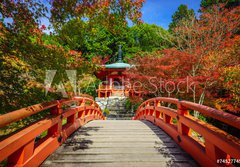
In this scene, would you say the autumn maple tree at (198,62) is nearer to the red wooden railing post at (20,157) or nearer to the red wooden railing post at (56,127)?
the red wooden railing post at (56,127)

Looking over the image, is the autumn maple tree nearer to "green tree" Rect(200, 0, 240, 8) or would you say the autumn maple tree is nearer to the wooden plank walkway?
the wooden plank walkway

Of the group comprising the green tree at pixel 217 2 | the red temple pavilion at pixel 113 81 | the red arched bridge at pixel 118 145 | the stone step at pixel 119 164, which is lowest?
the stone step at pixel 119 164

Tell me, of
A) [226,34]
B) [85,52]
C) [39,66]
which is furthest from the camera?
[85,52]

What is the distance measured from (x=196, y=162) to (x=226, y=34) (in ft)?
38.5

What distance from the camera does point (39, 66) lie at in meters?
2.57

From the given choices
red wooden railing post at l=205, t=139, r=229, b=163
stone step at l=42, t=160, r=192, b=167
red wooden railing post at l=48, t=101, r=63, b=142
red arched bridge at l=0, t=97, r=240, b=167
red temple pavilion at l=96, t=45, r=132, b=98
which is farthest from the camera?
red temple pavilion at l=96, t=45, r=132, b=98

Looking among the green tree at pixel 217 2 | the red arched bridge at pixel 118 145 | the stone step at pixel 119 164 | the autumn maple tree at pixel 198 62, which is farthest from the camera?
the green tree at pixel 217 2

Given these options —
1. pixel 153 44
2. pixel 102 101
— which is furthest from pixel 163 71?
pixel 153 44

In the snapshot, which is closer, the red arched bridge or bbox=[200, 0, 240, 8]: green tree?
the red arched bridge

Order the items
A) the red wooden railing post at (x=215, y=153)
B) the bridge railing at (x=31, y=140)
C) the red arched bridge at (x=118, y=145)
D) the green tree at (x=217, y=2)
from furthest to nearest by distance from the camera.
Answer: the green tree at (x=217, y=2) < the red wooden railing post at (x=215, y=153) < the red arched bridge at (x=118, y=145) < the bridge railing at (x=31, y=140)

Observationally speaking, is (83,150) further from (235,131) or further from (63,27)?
(235,131)

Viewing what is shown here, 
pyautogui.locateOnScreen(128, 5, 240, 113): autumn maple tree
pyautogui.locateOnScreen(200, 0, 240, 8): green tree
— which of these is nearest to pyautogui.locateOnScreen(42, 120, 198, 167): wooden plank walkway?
pyautogui.locateOnScreen(128, 5, 240, 113): autumn maple tree

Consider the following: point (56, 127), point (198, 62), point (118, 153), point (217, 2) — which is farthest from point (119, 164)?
point (217, 2)

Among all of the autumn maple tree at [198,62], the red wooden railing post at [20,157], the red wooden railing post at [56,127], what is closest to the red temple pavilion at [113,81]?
the autumn maple tree at [198,62]
